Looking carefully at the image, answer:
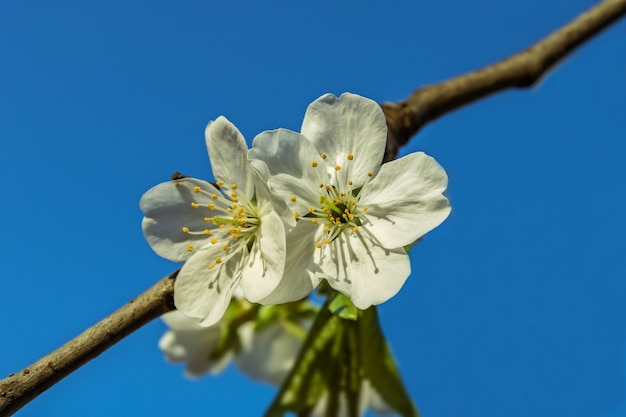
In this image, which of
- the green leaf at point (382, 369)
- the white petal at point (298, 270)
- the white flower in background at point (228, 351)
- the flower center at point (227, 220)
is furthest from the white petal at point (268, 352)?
the white petal at point (298, 270)

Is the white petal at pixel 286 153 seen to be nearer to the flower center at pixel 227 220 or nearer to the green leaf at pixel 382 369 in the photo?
the flower center at pixel 227 220

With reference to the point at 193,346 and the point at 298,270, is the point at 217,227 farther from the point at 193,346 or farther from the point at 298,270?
the point at 193,346

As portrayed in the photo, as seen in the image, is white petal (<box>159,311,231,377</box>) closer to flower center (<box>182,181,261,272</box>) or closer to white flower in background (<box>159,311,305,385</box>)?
white flower in background (<box>159,311,305,385</box>)

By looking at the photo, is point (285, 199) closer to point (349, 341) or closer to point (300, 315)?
point (349, 341)

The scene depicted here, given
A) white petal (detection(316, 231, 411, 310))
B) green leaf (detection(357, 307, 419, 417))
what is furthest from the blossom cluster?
green leaf (detection(357, 307, 419, 417))

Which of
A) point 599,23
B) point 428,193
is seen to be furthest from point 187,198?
point 599,23
